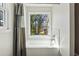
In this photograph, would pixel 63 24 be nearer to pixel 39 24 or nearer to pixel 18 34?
pixel 39 24

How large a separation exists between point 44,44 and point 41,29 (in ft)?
0.93

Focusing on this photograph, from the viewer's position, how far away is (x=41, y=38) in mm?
2297

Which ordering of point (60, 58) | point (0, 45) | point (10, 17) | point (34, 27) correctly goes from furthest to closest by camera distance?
point (34, 27)
point (10, 17)
point (0, 45)
point (60, 58)

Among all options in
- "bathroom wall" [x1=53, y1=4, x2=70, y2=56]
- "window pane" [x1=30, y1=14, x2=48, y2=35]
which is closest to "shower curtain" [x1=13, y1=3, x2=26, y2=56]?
"window pane" [x1=30, y1=14, x2=48, y2=35]

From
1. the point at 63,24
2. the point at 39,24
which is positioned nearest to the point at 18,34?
the point at 39,24

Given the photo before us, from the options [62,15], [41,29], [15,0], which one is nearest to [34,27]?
[41,29]

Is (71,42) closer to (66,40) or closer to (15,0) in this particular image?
(66,40)

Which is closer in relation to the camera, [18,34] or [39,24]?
[39,24]

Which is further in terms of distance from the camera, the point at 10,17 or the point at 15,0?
the point at 10,17

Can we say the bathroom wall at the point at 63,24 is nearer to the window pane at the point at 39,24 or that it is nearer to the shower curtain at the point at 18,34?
the window pane at the point at 39,24

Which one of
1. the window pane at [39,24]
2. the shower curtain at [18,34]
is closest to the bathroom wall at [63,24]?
the window pane at [39,24]

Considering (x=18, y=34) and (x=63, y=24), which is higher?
(x=63, y=24)

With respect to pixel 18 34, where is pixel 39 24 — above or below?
above

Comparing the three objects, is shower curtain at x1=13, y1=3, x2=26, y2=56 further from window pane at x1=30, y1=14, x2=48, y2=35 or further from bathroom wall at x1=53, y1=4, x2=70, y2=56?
bathroom wall at x1=53, y1=4, x2=70, y2=56
